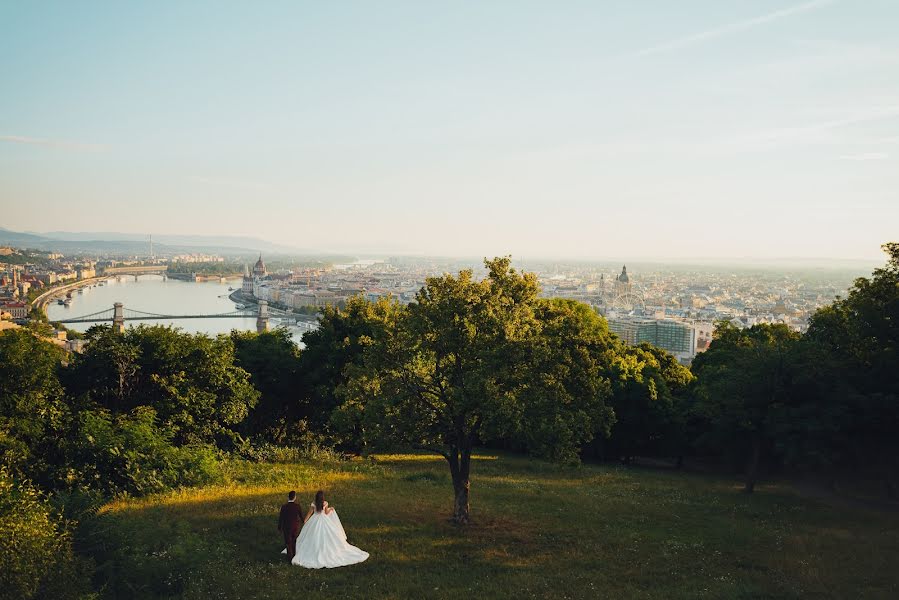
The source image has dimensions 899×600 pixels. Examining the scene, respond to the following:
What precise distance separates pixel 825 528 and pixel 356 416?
10258 mm

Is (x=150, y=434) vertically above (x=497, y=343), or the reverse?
(x=497, y=343)

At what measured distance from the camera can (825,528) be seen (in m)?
13.5

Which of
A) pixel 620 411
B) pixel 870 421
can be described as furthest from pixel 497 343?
pixel 620 411

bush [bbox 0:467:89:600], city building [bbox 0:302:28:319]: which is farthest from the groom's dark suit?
city building [bbox 0:302:28:319]

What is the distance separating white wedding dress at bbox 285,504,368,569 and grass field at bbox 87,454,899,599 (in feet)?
0.78

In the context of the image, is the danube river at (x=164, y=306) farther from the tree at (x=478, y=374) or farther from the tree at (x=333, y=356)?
the tree at (x=478, y=374)

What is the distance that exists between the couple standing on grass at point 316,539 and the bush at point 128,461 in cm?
556

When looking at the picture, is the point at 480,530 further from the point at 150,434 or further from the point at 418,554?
the point at 150,434

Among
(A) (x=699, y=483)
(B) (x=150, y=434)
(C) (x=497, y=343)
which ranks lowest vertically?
(A) (x=699, y=483)

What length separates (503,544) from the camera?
11.4 meters

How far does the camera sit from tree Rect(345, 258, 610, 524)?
11.8 m

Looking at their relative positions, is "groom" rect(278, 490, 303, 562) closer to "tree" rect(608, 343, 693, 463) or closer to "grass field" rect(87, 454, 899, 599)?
"grass field" rect(87, 454, 899, 599)

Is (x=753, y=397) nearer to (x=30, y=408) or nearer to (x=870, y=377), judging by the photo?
(x=870, y=377)

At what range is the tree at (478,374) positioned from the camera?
38.7ft
